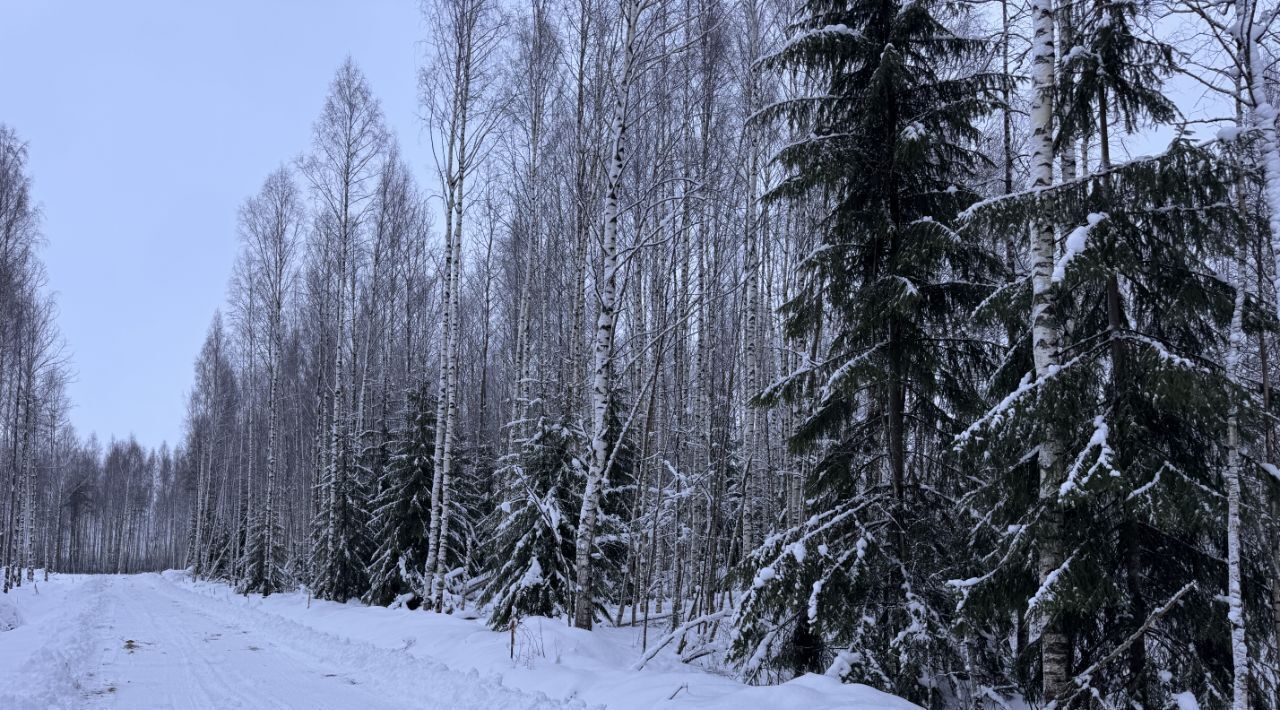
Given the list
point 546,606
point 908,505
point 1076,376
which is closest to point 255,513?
point 546,606

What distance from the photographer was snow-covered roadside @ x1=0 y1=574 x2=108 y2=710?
24.1ft

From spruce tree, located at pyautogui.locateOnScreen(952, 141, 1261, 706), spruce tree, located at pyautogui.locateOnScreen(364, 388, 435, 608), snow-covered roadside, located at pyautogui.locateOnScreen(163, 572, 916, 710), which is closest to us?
spruce tree, located at pyautogui.locateOnScreen(952, 141, 1261, 706)

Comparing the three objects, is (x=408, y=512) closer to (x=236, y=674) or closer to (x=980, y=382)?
(x=236, y=674)

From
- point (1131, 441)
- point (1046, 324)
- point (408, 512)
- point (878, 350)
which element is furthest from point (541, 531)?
point (1131, 441)

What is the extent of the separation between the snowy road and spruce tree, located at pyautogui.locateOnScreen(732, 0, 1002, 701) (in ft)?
9.22

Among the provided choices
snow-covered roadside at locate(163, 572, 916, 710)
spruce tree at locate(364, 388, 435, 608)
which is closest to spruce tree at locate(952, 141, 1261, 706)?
snow-covered roadside at locate(163, 572, 916, 710)

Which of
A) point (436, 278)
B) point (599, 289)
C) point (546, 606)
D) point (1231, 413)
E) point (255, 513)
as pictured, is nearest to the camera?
point (1231, 413)

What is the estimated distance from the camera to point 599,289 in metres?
10.2

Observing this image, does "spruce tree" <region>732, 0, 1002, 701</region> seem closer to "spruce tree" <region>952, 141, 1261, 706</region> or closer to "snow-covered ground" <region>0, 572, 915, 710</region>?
"snow-covered ground" <region>0, 572, 915, 710</region>

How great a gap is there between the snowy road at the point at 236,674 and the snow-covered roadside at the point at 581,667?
36cm

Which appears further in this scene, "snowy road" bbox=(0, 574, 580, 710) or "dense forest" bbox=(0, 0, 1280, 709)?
"snowy road" bbox=(0, 574, 580, 710)

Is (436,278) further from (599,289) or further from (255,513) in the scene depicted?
(599,289)

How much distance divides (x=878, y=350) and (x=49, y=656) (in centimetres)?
1216

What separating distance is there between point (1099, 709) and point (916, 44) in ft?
21.9
